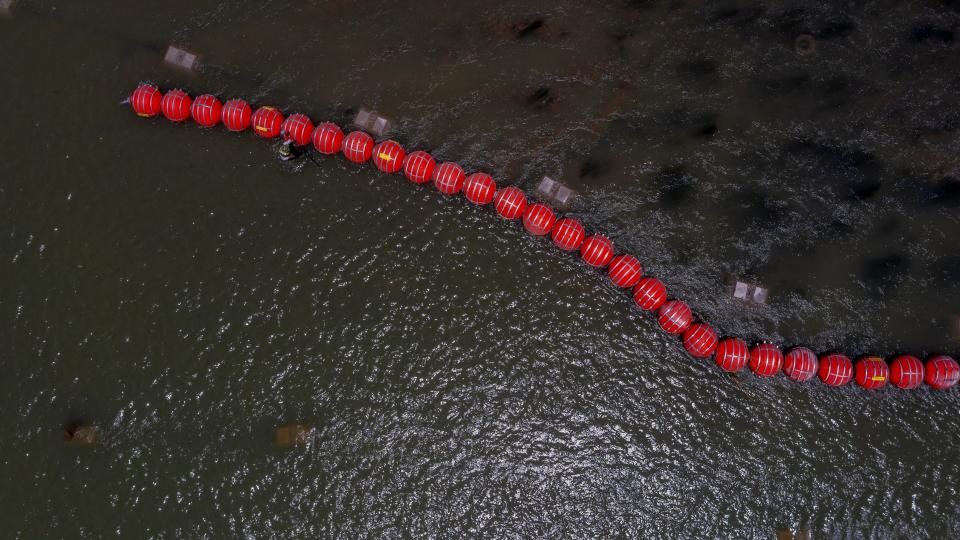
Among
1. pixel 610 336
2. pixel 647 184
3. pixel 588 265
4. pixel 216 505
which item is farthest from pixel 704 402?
pixel 216 505

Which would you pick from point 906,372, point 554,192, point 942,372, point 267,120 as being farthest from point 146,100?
point 942,372

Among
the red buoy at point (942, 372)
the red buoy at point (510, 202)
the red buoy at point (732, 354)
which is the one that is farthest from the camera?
the red buoy at point (510, 202)

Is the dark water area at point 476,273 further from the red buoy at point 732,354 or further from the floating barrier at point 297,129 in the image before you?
the floating barrier at point 297,129

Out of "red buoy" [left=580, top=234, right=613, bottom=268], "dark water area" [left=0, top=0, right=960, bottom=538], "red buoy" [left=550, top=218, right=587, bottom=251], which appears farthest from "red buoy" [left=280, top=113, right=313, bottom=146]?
"red buoy" [left=580, top=234, right=613, bottom=268]

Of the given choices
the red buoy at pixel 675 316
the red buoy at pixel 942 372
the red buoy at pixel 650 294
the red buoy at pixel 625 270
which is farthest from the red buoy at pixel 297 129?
the red buoy at pixel 942 372

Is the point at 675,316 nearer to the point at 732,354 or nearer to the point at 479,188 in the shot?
the point at 732,354

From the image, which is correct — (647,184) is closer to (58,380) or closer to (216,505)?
(216,505)

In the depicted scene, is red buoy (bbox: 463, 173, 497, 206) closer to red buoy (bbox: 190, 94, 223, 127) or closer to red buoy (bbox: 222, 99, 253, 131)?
red buoy (bbox: 222, 99, 253, 131)

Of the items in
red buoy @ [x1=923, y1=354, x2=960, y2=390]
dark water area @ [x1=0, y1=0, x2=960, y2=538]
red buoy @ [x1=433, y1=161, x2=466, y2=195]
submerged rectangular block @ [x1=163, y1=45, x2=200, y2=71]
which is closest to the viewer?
red buoy @ [x1=923, y1=354, x2=960, y2=390]
